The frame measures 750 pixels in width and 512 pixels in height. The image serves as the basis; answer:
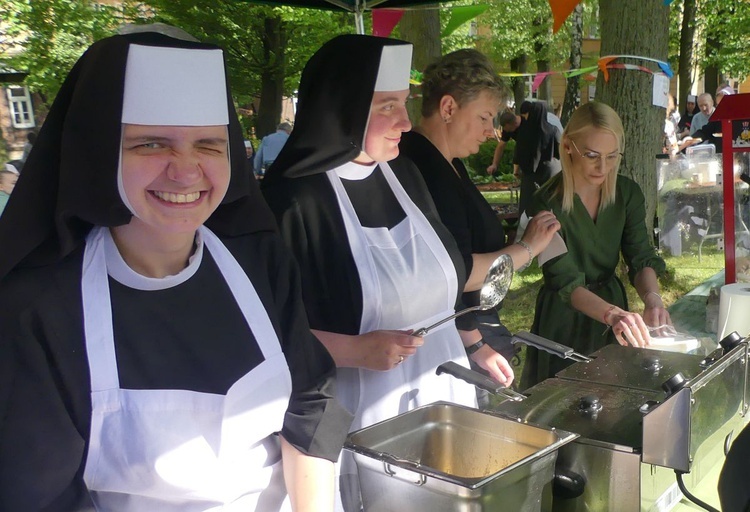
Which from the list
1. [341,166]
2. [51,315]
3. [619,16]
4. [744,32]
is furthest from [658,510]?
[744,32]

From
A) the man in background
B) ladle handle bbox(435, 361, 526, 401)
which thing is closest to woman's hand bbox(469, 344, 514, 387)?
ladle handle bbox(435, 361, 526, 401)

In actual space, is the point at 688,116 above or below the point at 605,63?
below

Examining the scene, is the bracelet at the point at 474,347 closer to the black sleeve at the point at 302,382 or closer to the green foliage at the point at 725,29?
the black sleeve at the point at 302,382

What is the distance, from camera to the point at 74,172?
39.4 inches

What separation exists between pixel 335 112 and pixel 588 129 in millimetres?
1034

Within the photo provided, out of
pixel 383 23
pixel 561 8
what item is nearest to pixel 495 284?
pixel 561 8

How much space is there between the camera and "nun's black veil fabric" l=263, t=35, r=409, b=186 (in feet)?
5.59

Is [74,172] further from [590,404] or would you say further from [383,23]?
[383,23]

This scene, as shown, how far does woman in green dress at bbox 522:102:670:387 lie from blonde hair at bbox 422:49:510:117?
1.42 ft

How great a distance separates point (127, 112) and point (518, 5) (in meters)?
16.9

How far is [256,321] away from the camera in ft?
3.82

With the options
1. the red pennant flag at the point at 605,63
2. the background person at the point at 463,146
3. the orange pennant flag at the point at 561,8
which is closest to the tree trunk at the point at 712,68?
the red pennant flag at the point at 605,63

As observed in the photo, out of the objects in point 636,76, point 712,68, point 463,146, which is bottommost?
point 463,146

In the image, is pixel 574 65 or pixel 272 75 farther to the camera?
pixel 574 65
